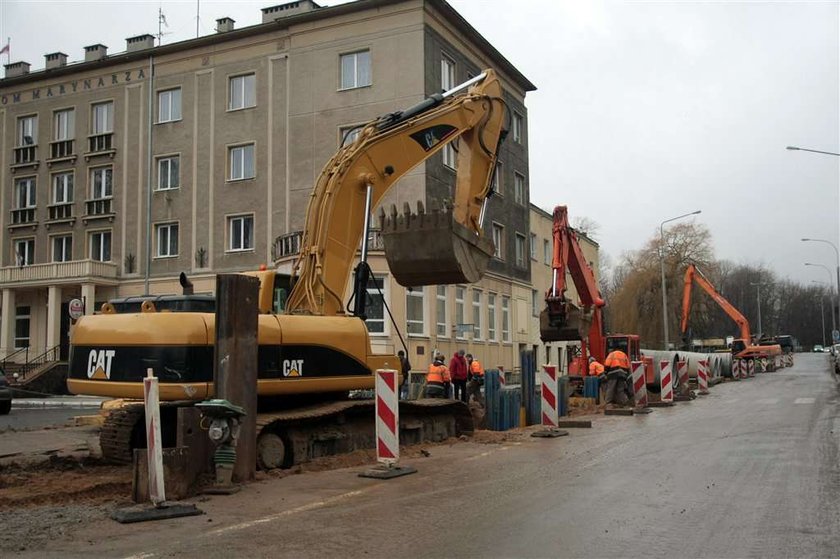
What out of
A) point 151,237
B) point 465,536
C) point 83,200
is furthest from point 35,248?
point 465,536

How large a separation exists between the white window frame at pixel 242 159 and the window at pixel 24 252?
1220 centimetres

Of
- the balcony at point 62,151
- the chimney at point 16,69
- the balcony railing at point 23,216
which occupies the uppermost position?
the chimney at point 16,69

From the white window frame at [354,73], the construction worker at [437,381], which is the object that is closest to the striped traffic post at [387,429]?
the construction worker at [437,381]

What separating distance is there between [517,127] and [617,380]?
2255cm

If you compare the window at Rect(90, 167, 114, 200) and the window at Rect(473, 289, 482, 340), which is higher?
the window at Rect(90, 167, 114, 200)

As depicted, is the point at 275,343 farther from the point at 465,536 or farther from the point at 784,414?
the point at 784,414

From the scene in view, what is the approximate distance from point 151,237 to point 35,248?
24.1 ft

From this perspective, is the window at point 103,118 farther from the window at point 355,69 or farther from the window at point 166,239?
the window at point 355,69

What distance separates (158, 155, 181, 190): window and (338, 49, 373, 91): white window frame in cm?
912

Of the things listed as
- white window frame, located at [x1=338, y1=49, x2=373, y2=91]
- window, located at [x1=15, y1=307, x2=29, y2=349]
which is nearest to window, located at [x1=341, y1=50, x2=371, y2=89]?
white window frame, located at [x1=338, y1=49, x2=373, y2=91]

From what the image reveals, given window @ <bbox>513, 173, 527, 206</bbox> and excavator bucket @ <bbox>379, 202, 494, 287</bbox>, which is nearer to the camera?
excavator bucket @ <bbox>379, 202, 494, 287</bbox>

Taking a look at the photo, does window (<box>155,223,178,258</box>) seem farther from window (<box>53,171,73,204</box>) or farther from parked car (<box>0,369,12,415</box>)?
parked car (<box>0,369,12,415</box>)

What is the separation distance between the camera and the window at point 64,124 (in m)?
39.9

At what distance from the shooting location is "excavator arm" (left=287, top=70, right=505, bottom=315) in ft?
38.5
